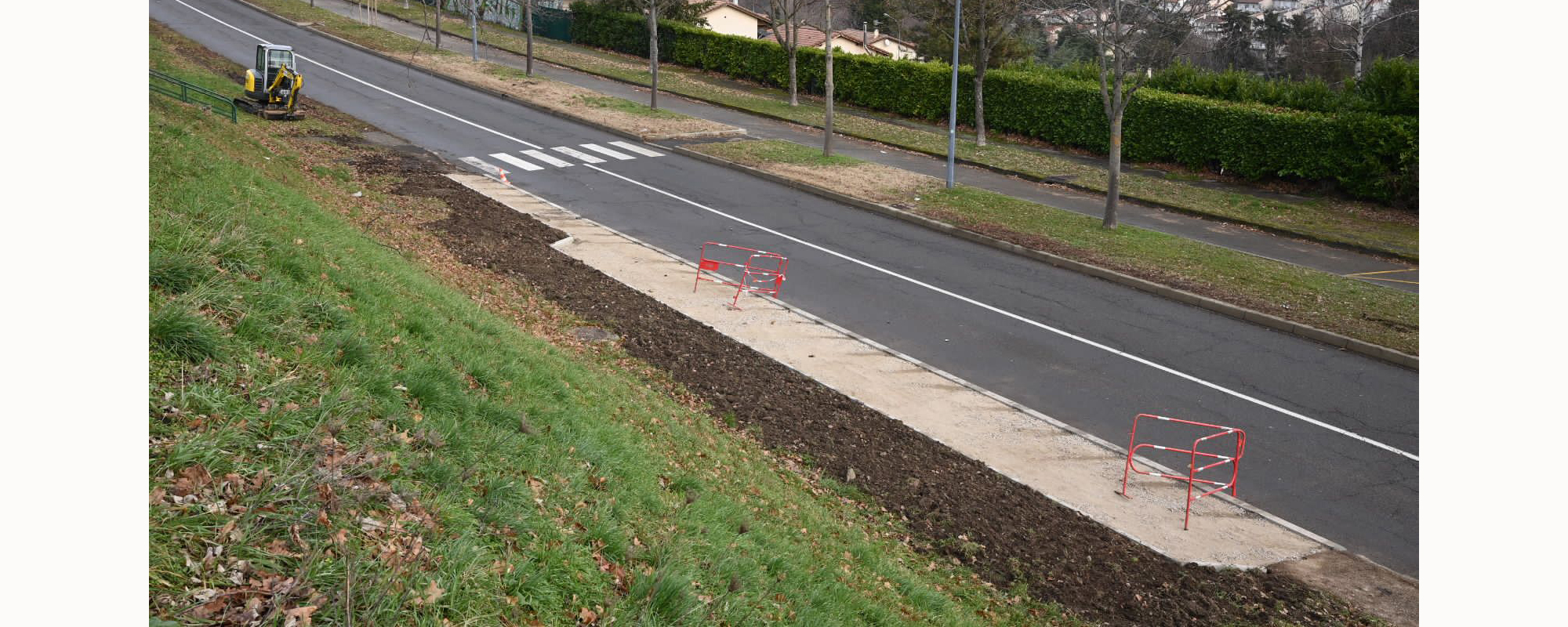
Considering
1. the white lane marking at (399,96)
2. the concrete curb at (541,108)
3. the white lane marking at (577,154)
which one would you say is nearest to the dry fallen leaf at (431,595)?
the white lane marking at (577,154)

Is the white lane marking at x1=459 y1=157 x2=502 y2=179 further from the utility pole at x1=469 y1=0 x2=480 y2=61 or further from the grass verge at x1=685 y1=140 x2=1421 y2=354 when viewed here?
the utility pole at x1=469 y1=0 x2=480 y2=61

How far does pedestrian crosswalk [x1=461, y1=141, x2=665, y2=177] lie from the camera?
88.2 feet

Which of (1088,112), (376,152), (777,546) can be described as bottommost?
(777,546)

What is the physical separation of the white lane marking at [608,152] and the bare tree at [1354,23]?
88.2 feet

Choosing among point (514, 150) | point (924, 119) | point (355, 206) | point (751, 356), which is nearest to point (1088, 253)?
point (751, 356)

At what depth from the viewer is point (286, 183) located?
16.8 m

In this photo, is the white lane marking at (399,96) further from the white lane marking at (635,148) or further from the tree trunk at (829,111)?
the tree trunk at (829,111)

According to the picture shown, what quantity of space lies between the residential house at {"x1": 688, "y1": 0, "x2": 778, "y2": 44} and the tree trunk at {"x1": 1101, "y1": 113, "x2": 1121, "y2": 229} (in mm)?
33717

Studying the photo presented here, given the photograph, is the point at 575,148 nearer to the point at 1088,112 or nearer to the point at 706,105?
the point at 706,105

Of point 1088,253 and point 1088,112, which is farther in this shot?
point 1088,112

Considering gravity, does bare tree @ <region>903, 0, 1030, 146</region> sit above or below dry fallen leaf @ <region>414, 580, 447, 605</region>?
above

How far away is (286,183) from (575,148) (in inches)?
530

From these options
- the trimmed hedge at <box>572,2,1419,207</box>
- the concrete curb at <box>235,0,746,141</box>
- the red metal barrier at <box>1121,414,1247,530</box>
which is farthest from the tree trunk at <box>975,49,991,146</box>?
the red metal barrier at <box>1121,414,1247,530</box>

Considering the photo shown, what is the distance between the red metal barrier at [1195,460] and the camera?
453 inches
